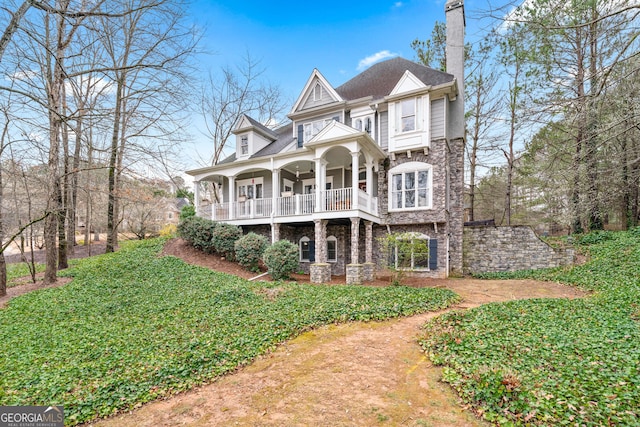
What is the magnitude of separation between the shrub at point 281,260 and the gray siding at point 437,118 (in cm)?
752

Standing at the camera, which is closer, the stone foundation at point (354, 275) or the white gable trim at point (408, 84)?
the stone foundation at point (354, 275)

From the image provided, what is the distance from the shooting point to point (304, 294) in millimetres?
8250

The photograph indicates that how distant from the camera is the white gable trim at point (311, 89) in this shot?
45.4 feet

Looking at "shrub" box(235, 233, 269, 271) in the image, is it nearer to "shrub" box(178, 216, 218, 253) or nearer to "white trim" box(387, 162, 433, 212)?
"shrub" box(178, 216, 218, 253)

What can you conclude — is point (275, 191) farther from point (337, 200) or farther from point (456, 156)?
point (456, 156)

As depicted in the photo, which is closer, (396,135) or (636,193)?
(396,135)

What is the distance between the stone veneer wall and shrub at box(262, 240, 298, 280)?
7856mm

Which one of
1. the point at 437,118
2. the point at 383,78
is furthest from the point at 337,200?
the point at 383,78

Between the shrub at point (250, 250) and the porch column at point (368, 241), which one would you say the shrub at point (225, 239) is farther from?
the porch column at point (368, 241)

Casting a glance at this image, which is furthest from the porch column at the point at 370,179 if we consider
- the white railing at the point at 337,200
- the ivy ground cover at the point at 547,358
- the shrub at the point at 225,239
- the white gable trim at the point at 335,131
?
the ivy ground cover at the point at 547,358

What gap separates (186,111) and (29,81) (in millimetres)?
3049

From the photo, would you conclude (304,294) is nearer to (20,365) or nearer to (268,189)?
(20,365)

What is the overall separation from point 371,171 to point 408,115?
2.82 m

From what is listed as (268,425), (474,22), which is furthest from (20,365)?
(474,22)
